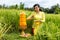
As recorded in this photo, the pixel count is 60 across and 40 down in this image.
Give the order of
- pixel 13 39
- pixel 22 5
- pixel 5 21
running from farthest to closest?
pixel 22 5 → pixel 5 21 → pixel 13 39

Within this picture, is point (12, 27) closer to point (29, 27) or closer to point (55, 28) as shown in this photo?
point (29, 27)

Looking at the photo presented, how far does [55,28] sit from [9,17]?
6.82 metres

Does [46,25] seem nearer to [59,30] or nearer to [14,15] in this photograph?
[59,30]

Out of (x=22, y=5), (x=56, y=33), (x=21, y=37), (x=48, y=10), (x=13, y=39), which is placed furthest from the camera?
(x=48, y=10)

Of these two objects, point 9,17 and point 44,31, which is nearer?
point 44,31

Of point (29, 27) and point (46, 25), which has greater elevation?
point (46, 25)

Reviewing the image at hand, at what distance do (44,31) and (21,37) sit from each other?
17.6ft

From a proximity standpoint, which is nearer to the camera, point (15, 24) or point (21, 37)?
point (21, 37)

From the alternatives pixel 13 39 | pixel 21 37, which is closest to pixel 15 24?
pixel 21 37

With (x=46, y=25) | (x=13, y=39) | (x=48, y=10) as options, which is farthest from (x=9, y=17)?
(x=46, y=25)

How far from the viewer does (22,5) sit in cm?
1382

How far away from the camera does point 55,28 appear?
16.3 feet

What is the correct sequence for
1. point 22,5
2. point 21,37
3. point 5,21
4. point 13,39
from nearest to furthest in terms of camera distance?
point 13,39, point 21,37, point 5,21, point 22,5

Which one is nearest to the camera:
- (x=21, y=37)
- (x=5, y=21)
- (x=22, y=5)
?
(x=21, y=37)
